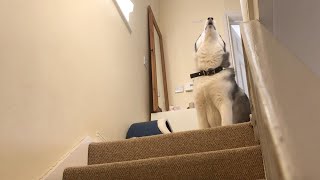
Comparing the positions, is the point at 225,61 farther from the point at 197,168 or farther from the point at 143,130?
the point at 197,168

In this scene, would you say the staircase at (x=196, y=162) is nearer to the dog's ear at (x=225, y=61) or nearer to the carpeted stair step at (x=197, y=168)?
the carpeted stair step at (x=197, y=168)

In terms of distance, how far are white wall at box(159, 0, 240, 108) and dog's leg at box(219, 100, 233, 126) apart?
1.77 meters

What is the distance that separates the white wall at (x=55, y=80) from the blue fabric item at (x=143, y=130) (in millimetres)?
79

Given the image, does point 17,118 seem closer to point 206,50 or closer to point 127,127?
point 127,127

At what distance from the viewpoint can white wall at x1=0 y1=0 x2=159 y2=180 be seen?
1429mm

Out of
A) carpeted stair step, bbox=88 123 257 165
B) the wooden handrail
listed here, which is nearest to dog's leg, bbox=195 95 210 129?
carpeted stair step, bbox=88 123 257 165

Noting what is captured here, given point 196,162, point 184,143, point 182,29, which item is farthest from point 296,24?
point 182,29

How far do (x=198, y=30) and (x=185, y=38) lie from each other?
0.22 meters

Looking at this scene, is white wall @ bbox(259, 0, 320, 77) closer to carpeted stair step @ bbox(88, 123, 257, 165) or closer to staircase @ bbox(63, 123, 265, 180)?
staircase @ bbox(63, 123, 265, 180)

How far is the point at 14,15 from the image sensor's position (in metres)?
1.53

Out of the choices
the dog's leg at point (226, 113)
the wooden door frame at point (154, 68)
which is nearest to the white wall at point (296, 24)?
the dog's leg at point (226, 113)

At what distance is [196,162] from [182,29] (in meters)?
3.65

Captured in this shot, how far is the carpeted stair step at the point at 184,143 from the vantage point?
6.24 feet

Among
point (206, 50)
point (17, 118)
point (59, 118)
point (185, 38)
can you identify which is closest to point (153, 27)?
point (185, 38)
